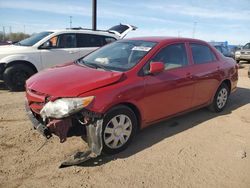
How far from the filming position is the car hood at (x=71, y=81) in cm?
378

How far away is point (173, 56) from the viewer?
5.07 meters

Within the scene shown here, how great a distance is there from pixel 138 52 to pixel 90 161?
1929 millimetres

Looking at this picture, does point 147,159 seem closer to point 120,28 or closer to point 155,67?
point 155,67

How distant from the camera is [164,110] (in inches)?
189

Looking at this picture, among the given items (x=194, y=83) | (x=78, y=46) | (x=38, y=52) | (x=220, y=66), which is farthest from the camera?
(x=78, y=46)

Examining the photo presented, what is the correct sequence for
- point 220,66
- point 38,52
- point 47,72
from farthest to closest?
1. point 38,52
2. point 220,66
3. point 47,72

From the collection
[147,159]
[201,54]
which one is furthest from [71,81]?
[201,54]

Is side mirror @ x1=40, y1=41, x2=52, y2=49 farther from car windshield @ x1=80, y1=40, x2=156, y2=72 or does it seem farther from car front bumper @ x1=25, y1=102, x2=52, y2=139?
car front bumper @ x1=25, y1=102, x2=52, y2=139

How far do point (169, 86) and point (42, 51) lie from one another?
5019 millimetres

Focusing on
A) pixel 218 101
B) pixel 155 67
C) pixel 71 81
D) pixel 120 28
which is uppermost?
pixel 120 28

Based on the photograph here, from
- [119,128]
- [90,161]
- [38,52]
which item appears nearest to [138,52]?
[119,128]

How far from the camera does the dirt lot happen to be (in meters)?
3.49

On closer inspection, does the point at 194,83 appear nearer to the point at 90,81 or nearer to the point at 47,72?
the point at 90,81

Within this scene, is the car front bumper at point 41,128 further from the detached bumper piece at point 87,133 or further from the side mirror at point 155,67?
the side mirror at point 155,67
